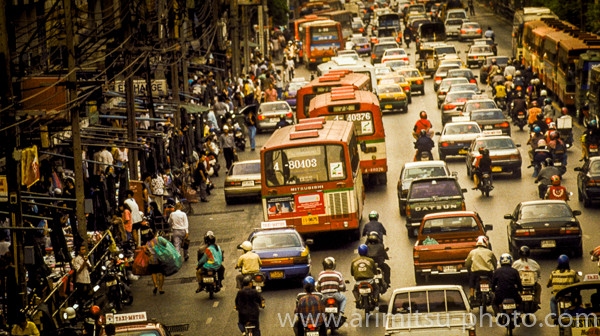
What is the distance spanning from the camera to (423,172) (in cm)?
3462

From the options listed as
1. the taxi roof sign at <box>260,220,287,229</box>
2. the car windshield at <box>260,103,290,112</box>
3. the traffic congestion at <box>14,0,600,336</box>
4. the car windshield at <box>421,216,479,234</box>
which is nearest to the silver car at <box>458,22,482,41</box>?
the traffic congestion at <box>14,0,600,336</box>

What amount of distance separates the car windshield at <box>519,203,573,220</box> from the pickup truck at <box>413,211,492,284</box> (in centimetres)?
200

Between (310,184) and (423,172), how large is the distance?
19.1 ft

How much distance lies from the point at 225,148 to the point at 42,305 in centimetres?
2294

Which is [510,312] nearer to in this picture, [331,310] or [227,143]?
[331,310]


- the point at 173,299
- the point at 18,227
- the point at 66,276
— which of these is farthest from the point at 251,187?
the point at 18,227

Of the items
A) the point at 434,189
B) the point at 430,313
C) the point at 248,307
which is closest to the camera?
the point at 430,313

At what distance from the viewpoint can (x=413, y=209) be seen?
30.9m

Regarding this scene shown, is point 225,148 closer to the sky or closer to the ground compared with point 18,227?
closer to the ground

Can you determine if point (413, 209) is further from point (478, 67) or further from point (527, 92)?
point (478, 67)

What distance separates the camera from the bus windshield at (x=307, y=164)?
29891mm

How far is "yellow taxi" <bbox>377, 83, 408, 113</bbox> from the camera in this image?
58125 mm

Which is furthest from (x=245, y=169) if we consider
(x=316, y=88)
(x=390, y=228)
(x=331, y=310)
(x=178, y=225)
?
(x=331, y=310)

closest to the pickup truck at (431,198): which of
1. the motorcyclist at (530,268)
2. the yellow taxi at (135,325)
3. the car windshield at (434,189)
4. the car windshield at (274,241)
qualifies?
the car windshield at (434,189)
